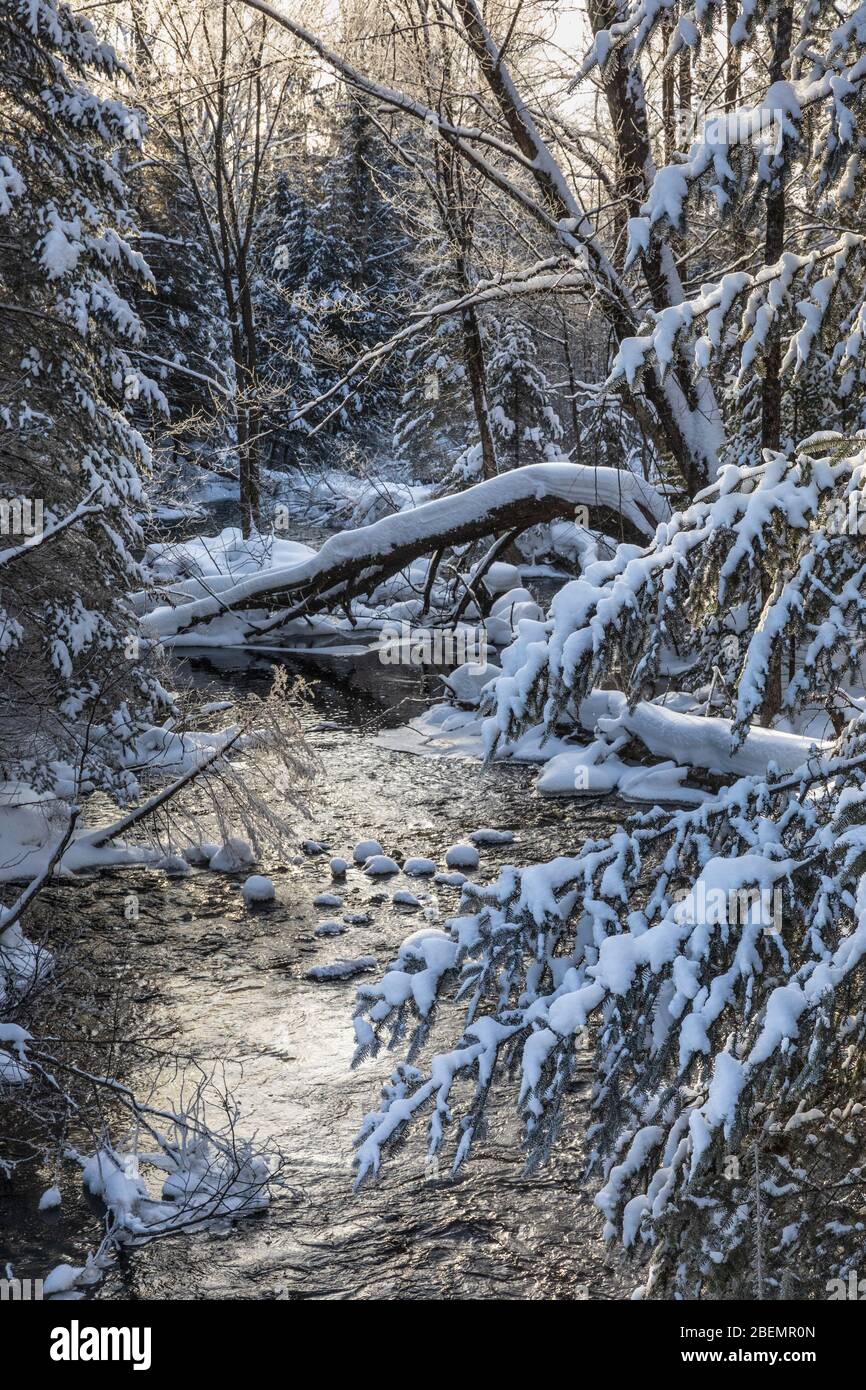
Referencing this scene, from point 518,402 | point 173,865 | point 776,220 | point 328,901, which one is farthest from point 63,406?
point 518,402

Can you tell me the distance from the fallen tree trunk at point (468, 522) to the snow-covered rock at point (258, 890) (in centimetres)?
466

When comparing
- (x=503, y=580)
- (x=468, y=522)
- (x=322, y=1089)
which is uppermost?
(x=468, y=522)

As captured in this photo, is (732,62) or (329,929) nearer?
(732,62)

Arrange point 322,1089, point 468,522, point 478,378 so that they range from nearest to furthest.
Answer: point 322,1089 < point 468,522 < point 478,378

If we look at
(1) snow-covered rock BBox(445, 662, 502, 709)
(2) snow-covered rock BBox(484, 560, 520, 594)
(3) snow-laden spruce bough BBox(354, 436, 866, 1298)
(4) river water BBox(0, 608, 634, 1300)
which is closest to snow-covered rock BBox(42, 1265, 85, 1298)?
(4) river water BBox(0, 608, 634, 1300)

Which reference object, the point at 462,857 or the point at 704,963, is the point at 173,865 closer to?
the point at 462,857

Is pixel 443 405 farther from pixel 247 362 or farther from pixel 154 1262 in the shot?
pixel 154 1262

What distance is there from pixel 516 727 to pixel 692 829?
0.63m

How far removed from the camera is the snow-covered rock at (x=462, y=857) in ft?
31.0

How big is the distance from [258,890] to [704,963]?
637cm

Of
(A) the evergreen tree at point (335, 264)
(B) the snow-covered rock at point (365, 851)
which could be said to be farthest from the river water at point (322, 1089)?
(A) the evergreen tree at point (335, 264)

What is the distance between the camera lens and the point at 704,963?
9.72ft

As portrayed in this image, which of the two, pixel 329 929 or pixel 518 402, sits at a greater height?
pixel 518 402
